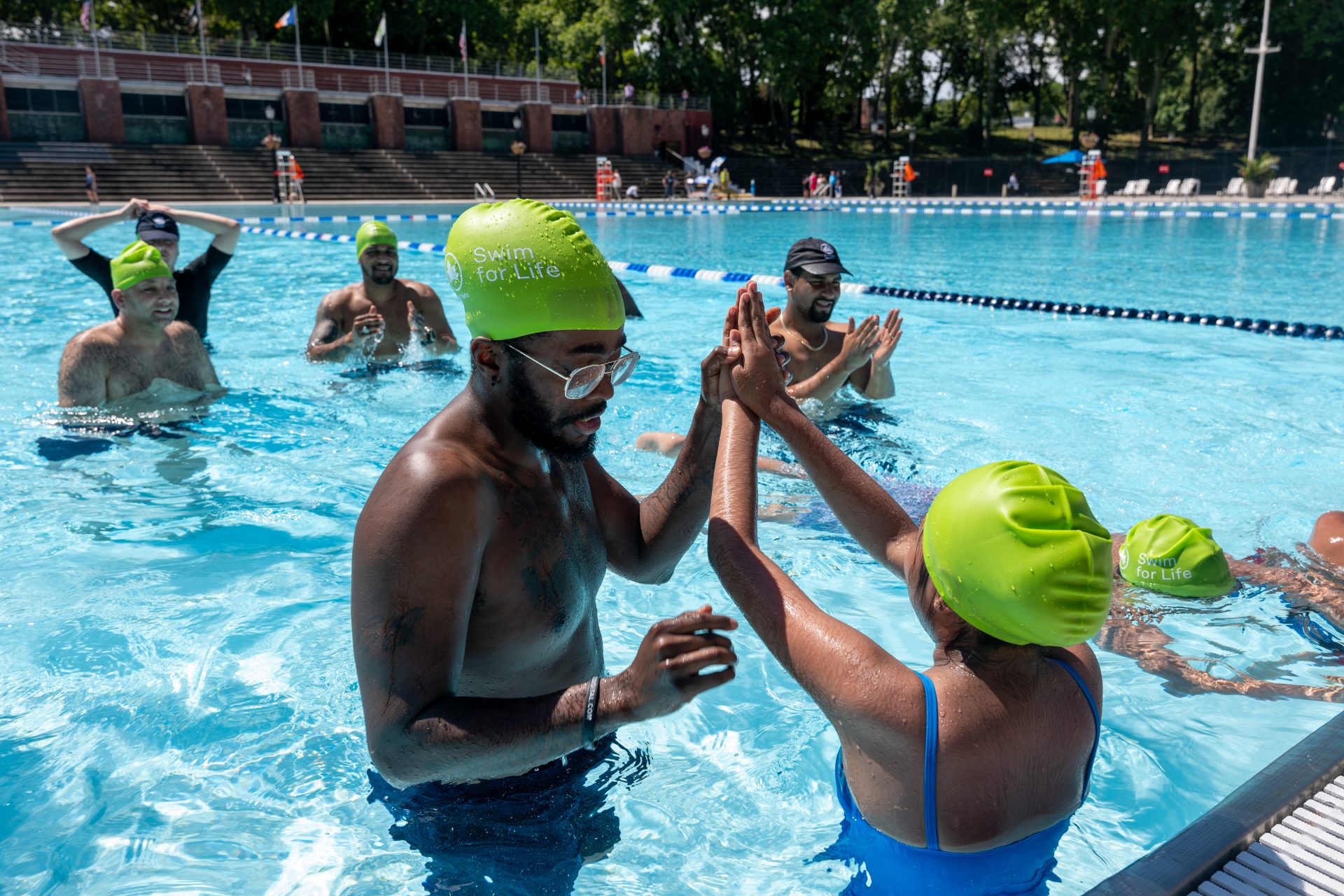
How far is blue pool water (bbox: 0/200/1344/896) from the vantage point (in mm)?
2820

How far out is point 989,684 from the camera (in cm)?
185

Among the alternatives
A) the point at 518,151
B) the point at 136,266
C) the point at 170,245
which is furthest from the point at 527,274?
the point at 518,151

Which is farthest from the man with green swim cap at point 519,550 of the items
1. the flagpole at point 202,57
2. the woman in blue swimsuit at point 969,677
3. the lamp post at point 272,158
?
the flagpole at point 202,57

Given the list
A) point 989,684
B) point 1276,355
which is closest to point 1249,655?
point 989,684

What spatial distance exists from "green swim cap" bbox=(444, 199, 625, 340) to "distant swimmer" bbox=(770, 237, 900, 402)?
11.4ft

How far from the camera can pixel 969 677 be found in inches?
72.9

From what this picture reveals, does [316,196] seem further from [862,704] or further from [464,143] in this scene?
[862,704]

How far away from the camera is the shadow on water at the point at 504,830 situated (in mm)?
2072

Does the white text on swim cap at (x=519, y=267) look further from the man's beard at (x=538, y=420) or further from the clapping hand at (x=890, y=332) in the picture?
the clapping hand at (x=890, y=332)

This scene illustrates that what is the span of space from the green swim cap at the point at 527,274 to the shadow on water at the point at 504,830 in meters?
0.97

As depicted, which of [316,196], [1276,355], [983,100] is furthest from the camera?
[983,100]

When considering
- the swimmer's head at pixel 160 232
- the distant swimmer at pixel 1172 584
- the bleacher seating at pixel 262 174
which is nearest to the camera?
the distant swimmer at pixel 1172 584

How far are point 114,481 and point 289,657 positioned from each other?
2.54m

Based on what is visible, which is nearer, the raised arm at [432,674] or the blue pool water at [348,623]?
the raised arm at [432,674]
